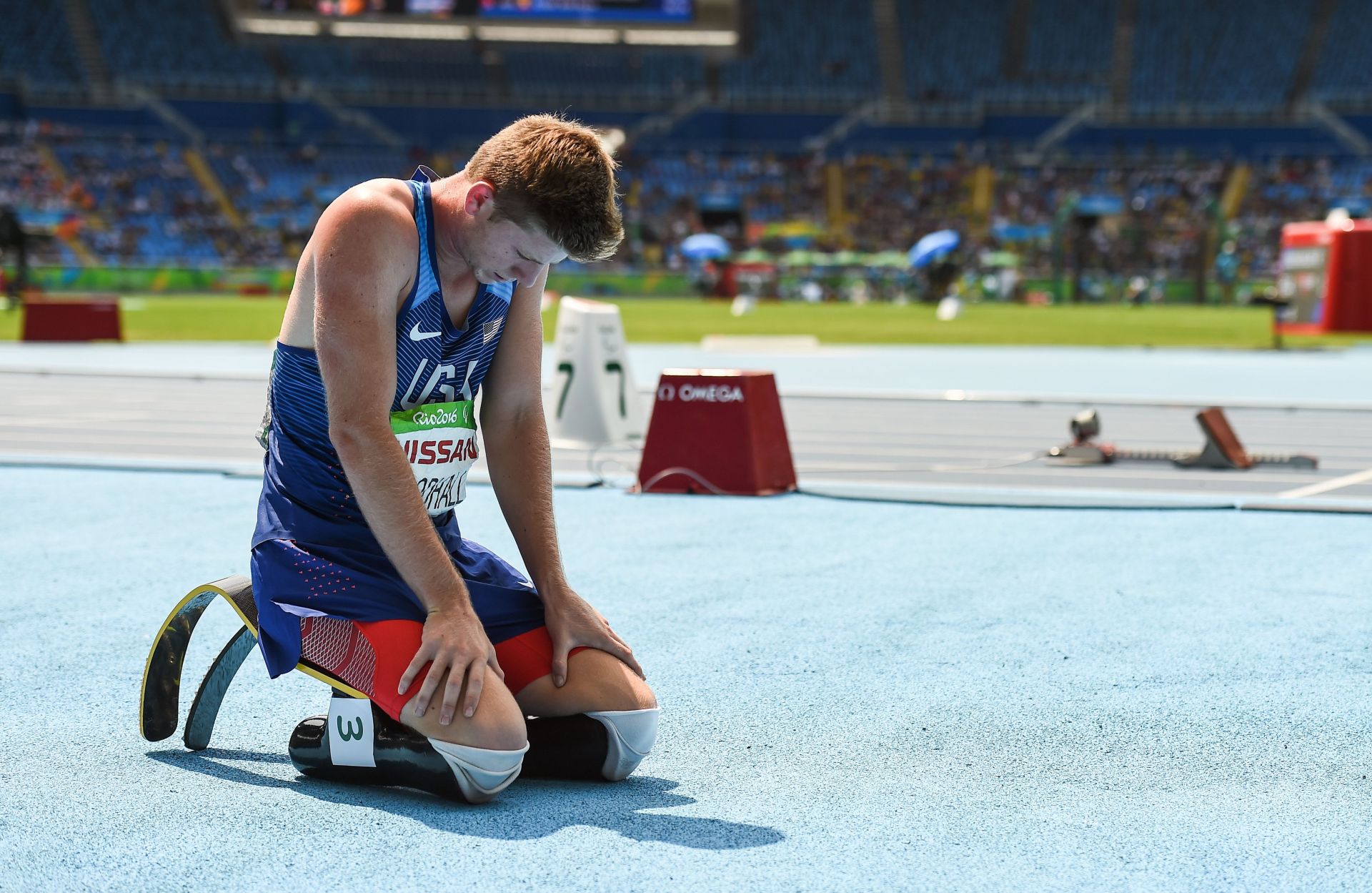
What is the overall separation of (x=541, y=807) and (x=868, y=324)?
28.7 m

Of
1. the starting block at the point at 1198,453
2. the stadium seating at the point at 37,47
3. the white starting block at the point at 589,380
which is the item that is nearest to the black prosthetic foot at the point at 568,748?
the starting block at the point at 1198,453

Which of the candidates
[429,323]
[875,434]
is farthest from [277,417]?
[875,434]

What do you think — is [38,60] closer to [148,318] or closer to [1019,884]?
[148,318]

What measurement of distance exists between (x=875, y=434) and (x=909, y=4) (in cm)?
5288

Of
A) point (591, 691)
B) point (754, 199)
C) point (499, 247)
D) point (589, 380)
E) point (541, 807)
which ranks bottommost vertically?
point (754, 199)

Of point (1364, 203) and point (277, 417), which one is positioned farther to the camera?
point (1364, 203)

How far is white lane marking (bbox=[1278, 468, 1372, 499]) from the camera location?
311 inches

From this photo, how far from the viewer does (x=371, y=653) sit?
301 centimetres

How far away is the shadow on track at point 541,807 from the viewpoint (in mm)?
2783

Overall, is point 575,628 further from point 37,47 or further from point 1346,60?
point 1346,60

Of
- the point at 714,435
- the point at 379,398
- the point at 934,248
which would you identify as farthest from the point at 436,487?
the point at 934,248

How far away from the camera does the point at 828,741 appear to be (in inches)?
136

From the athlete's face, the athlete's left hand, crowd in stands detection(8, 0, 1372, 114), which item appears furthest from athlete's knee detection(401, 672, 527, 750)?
crowd in stands detection(8, 0, 1372, 114)

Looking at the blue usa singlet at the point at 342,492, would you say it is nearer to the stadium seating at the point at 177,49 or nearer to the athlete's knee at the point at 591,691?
the athlete's knee at the point at 591,691
